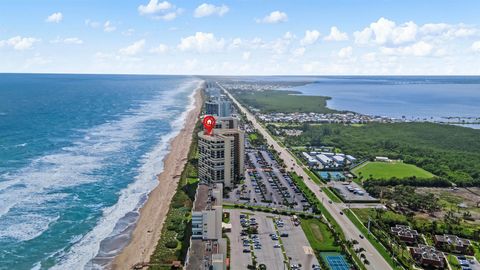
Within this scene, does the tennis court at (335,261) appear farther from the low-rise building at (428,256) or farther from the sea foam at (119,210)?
the sea foam at (119,210)

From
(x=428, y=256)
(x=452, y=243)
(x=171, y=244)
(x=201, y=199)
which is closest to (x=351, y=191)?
(x=452, y=243)

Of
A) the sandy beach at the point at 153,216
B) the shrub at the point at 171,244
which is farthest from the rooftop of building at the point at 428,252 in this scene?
the sandy beach at the point at 153,216

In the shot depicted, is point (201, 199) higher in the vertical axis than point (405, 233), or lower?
higher

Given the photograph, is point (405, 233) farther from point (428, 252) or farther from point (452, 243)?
point (452, 243)

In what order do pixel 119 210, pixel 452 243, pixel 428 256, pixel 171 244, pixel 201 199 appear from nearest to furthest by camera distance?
pixel 428 256, pixel 201 199, pixel 171 244, pixel 452 243, pixel 119 210

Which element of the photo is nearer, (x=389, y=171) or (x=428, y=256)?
(x=428, y=256)

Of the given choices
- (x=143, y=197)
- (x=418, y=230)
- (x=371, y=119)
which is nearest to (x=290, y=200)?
(x=418, y=230)

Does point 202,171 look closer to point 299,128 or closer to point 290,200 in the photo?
point 290,200
